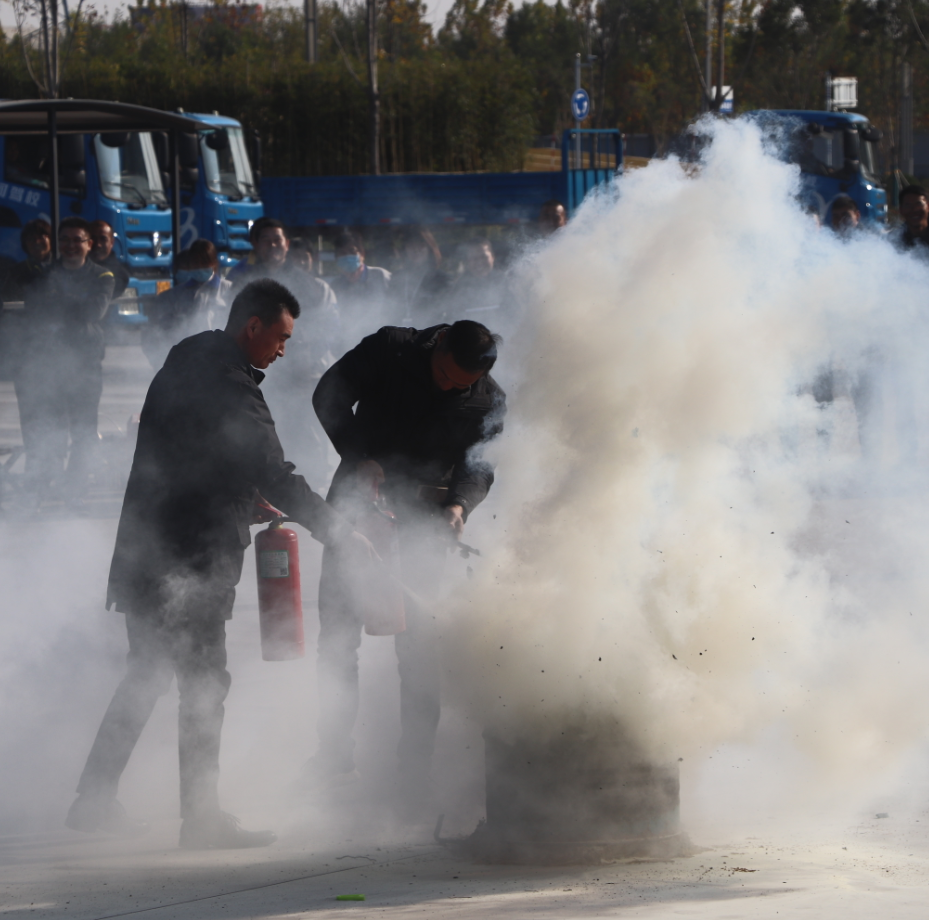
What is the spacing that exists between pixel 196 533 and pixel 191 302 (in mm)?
4585

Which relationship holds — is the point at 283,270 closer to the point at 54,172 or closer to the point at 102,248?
the point at 102,248

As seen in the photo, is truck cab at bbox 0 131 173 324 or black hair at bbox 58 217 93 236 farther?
truck cab at bbox 0 131 173 324

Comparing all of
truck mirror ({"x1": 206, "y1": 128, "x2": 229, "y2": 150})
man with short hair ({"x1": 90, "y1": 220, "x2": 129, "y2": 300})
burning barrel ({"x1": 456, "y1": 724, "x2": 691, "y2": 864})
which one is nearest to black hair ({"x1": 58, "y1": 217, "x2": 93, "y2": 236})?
man with short hair ({"x1": 90, "y1": 220, "x2": 129, "y2": 300})

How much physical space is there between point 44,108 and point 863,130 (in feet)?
40.2

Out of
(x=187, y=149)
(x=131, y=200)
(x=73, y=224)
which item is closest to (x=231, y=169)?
(x=131, y=200)

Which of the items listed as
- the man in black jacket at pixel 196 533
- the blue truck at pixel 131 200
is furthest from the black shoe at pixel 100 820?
the blue truck at pixel 131 200

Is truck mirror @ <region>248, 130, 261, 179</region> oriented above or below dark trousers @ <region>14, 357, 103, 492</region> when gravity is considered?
above

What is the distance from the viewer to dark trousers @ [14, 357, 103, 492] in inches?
324

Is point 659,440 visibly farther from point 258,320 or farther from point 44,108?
point 44,108

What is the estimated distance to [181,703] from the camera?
3.90m

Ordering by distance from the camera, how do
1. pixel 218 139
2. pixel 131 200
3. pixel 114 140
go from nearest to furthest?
pixel 114 140
pixel 218 139
pixel 131 200

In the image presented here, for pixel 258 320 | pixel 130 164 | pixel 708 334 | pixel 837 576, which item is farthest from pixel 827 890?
pixel 130 164

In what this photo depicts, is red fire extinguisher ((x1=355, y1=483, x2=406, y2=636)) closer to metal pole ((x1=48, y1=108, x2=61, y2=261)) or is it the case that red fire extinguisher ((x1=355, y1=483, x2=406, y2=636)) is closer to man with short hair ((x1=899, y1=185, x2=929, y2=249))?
man with short hair ((x1=899, y1=185, x2=929, y2=249))

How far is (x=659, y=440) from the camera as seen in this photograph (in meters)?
3.69
